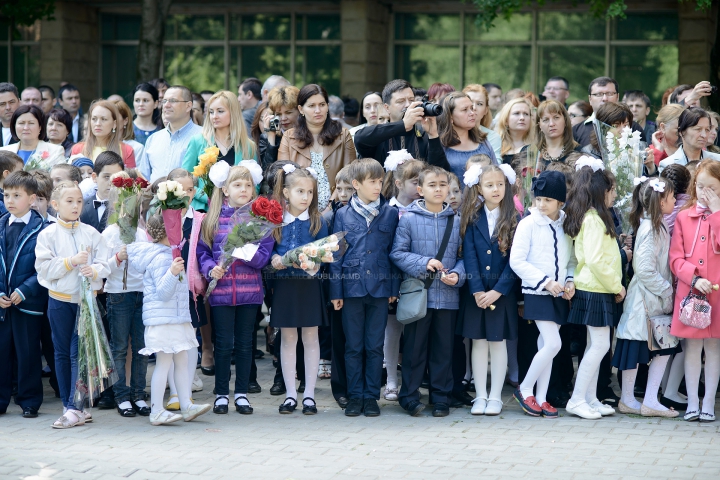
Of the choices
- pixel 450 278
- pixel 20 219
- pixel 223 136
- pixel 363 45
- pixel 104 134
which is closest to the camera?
pixel 450 278

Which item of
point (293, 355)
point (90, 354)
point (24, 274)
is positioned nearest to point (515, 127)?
point (293, 355)

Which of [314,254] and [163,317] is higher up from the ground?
[314,254]

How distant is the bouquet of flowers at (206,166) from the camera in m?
7.30

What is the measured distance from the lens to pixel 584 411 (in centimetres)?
707

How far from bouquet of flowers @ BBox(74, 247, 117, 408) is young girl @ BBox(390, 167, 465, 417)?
7.10 feet

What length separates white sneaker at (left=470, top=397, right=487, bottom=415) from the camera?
7141mm

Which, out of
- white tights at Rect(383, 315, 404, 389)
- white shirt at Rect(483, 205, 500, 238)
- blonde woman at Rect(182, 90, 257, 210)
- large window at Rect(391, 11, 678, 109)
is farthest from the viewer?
large window at Rect(391, 11, 678, 109)

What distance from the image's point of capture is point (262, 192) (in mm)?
7676

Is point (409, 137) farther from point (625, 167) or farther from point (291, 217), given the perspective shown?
point (625, 167)

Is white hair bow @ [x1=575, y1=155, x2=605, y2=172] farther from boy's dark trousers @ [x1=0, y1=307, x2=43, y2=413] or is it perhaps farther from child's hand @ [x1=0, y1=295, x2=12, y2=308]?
child's hand @ [x1=0, y1=295, x2=12, y2=308]

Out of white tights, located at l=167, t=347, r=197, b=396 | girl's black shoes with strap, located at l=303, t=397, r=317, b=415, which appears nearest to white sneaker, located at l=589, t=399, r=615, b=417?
girl's black shoes with strap, located at l=303, t=397, r=317, b=415

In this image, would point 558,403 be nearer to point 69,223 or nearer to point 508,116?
point 508,116

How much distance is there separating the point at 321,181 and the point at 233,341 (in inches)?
59.4

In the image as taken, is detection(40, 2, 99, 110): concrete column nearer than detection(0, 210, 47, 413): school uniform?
No
